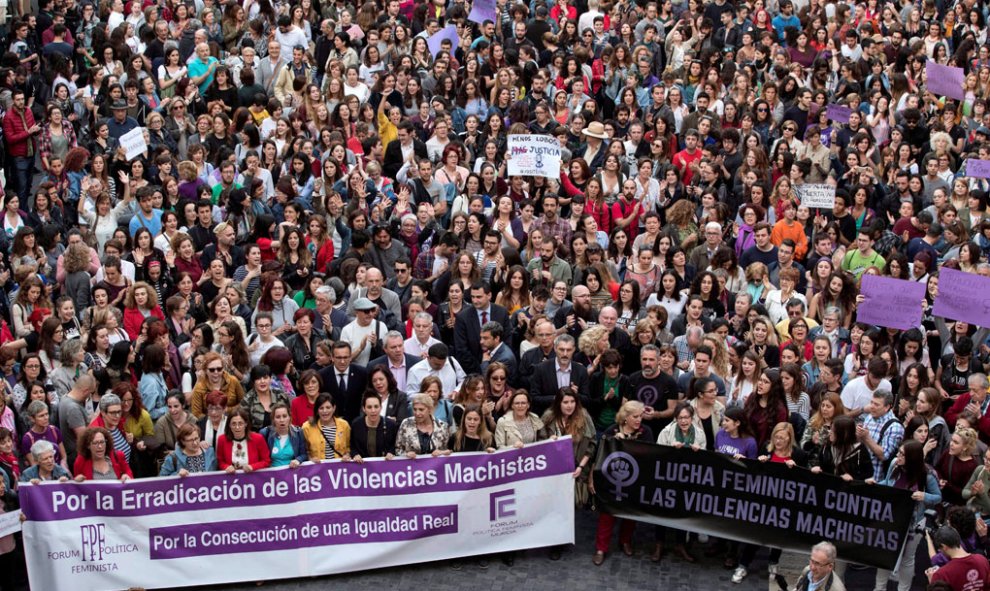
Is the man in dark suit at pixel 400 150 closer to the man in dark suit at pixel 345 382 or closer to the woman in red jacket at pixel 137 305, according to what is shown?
the woman in red jacket at pixel 137 305

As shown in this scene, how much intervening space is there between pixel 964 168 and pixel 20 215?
461 inches

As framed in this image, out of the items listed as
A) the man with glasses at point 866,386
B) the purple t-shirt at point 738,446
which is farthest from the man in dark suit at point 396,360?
the man with glasses at point 866,386

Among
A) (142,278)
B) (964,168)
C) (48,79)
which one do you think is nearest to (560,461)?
(142,278)

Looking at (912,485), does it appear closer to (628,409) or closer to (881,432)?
(881,432)

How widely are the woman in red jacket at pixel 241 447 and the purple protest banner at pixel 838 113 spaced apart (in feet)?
34.8

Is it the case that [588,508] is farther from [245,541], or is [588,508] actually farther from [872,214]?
[872,214]

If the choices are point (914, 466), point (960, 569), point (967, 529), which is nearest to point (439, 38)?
point (914, 466)

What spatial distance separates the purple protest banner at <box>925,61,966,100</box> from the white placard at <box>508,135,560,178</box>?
237 inches

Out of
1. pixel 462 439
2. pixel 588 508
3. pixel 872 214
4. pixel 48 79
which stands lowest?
pixel 588 508

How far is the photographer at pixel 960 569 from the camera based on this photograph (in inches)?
492

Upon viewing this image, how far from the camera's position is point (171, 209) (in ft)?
62.5

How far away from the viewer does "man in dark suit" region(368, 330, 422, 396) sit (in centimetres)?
1559

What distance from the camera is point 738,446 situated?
14383mm

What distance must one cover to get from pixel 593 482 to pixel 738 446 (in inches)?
55.3
